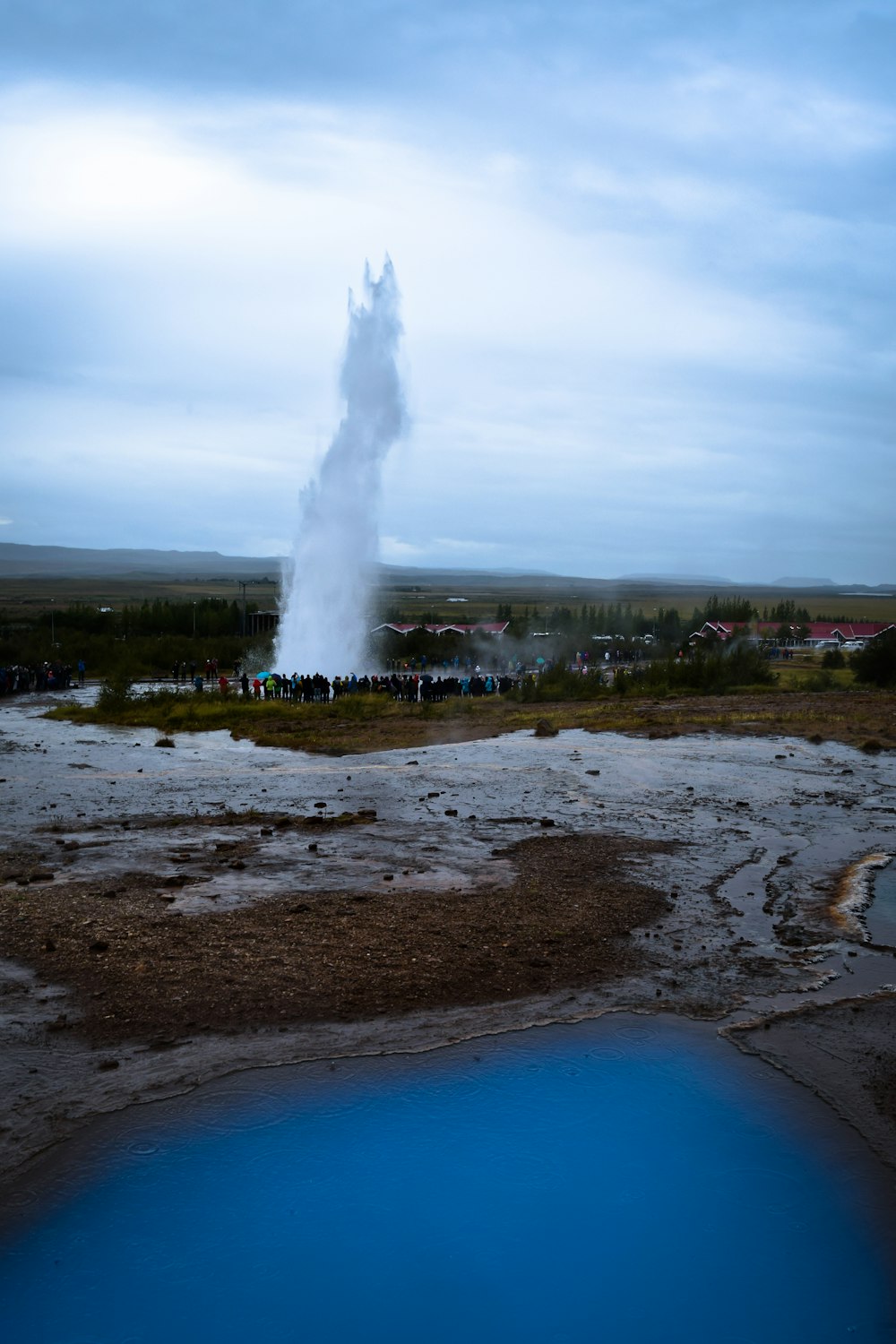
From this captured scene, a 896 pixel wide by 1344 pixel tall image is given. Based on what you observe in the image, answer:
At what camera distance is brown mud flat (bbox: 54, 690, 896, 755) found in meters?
25.4

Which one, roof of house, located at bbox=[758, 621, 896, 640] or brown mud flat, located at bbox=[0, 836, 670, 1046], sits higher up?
roof of house, located at bbox=[758, 621, 896, 640]

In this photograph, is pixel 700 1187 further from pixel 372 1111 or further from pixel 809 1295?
pixel 372 1111

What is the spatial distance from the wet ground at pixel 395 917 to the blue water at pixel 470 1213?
18.8 inches

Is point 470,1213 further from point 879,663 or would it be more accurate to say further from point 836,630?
point 836,630

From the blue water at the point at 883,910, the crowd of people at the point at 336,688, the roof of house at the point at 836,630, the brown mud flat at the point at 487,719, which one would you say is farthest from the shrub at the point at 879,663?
the roof of house at the point at 836,630

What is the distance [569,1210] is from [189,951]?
3.97 meters

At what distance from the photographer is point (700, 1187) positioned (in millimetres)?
6285

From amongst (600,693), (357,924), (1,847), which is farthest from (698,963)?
(600,693)

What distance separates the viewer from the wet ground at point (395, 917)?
762 centimetres

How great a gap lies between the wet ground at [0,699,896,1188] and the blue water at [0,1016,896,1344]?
1.57 feet

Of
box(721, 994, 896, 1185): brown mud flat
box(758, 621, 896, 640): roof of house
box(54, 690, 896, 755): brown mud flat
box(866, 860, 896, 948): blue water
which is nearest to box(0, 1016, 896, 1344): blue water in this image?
box(721, 994, 896, 1185): brown mud flat

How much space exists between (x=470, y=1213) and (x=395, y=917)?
4.13m

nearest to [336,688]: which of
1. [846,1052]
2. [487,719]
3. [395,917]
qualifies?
[487,719]

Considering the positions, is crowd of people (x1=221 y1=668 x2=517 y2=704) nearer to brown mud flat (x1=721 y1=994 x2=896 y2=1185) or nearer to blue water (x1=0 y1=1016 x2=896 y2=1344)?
brown mud flat (x1=721 y1=994 x2=896 y2=1185)
